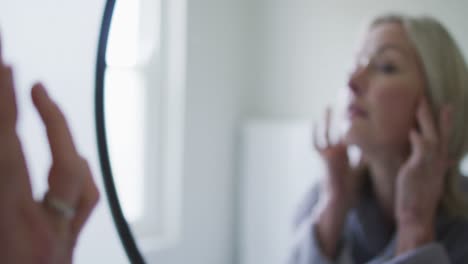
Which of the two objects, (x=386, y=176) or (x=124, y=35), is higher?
(x=124, y=35)

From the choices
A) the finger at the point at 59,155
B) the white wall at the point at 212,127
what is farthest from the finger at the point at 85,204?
the white wall at the point at 212,127

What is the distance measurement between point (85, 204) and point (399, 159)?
0.73 ft

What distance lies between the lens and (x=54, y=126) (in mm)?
195

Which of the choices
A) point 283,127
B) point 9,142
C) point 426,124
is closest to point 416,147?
point 426,124

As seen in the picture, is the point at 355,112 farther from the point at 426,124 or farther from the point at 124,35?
the point at 124,35

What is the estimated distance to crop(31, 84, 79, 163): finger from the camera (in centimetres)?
19

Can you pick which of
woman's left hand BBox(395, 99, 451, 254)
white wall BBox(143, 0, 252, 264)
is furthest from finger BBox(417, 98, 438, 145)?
white wall BBox(143, 0, 252, 264)

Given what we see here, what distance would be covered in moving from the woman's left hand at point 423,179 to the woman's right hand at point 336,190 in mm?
59

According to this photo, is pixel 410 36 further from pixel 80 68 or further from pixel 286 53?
pixel 80 68

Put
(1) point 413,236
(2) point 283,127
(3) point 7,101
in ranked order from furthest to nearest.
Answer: (2) point 283,127 < (1) point 413,236 < (3) point 7,101

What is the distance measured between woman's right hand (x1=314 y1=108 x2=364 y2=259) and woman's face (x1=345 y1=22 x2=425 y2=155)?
0.03 meters

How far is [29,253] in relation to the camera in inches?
7.1

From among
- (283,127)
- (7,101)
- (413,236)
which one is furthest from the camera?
(283,127)

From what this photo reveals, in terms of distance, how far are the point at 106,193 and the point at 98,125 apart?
44 millimetres
